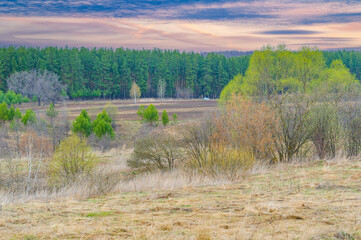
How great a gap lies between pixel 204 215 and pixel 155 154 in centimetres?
1318

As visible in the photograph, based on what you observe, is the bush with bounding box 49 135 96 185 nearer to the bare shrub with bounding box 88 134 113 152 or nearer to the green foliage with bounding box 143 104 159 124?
the bare shrub with bounding box 88 134 113 152

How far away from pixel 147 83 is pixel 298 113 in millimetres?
92590

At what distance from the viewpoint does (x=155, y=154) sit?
19469 mm

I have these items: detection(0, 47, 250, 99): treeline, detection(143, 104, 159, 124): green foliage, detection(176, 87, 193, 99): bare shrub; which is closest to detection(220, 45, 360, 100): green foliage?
detection(143, 104, 159, 124): green foliage

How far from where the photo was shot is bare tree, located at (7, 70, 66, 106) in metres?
75.7

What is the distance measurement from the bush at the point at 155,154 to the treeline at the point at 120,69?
2783 inches

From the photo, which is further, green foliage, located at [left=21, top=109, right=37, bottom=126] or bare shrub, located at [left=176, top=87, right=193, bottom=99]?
bare shrub, located at [left=176, top=87, right=193, bottom=99]

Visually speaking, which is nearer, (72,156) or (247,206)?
(247,206)

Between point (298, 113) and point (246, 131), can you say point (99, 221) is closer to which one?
point (246, 131)

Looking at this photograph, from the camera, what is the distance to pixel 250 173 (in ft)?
42.8

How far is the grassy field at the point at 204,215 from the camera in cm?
530

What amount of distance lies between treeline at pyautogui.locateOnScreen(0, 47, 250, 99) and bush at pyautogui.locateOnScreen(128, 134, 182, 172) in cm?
7069

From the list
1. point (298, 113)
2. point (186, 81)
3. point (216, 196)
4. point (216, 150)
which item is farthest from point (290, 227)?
point (186, 81)

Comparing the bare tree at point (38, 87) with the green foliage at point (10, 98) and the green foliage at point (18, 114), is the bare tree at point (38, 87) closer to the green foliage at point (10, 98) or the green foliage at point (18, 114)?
Answer: the green foliage at point (10, 98)
